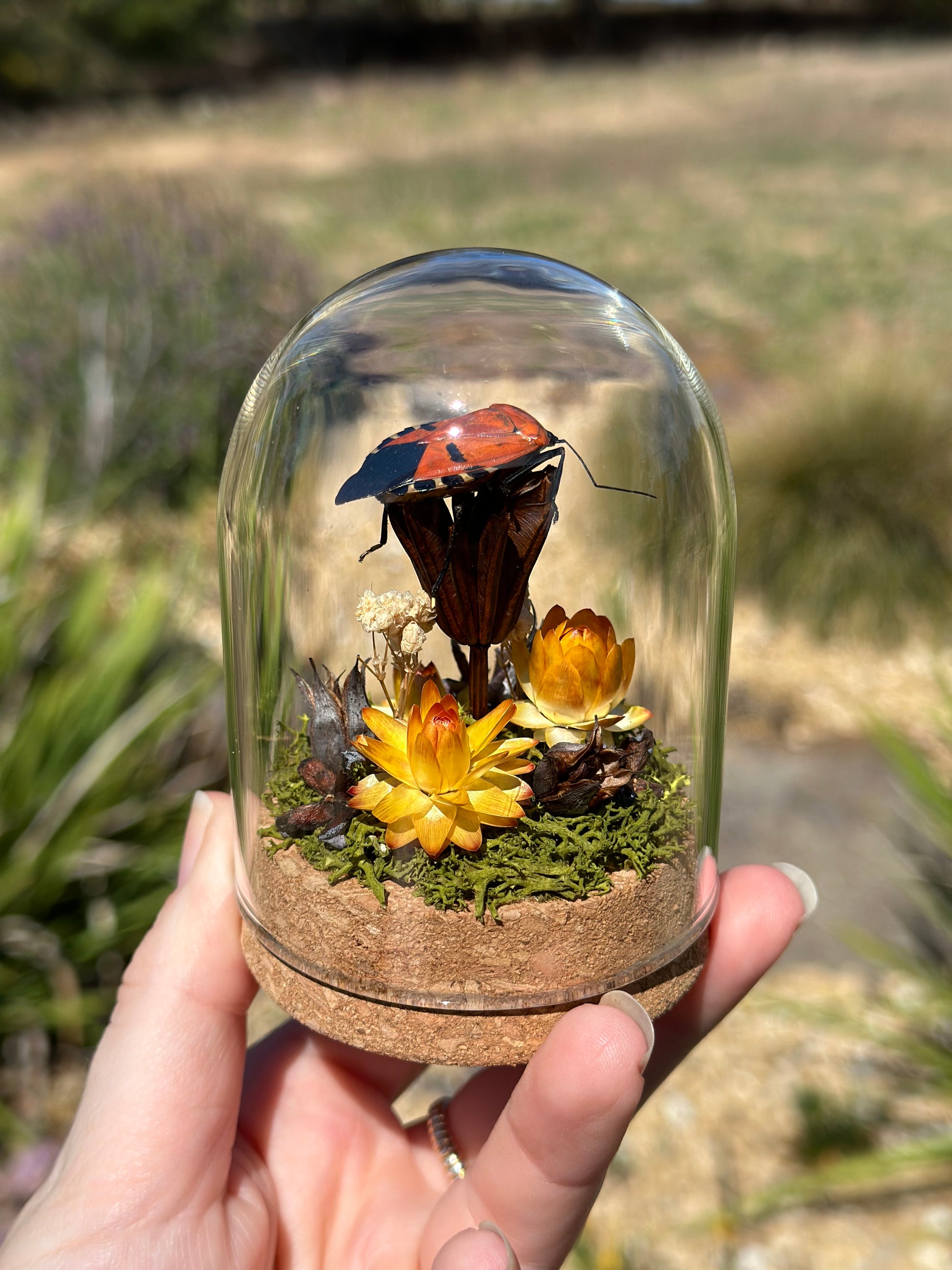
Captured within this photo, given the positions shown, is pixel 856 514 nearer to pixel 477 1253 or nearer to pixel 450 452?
pixel 450 452

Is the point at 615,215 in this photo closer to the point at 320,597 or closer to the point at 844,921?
the point at 844,921

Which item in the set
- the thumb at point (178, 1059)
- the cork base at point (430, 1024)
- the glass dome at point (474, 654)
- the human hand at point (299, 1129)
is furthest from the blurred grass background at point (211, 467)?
the cork base at point (430, 1024)

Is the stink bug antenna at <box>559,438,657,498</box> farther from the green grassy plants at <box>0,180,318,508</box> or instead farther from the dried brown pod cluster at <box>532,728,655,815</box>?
the green grassy plants at <box>0,180,318,508</box>

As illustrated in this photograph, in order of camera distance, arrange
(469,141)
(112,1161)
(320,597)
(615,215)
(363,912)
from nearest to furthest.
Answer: (363,912) → (112,1161) → (320,597) → (615,215) → (469,141)

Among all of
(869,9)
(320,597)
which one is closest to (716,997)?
(320,597)

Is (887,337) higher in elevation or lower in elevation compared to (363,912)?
higher

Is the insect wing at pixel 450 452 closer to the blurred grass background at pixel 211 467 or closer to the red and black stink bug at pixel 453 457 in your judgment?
the red and black stink bug at pixel 453 457
